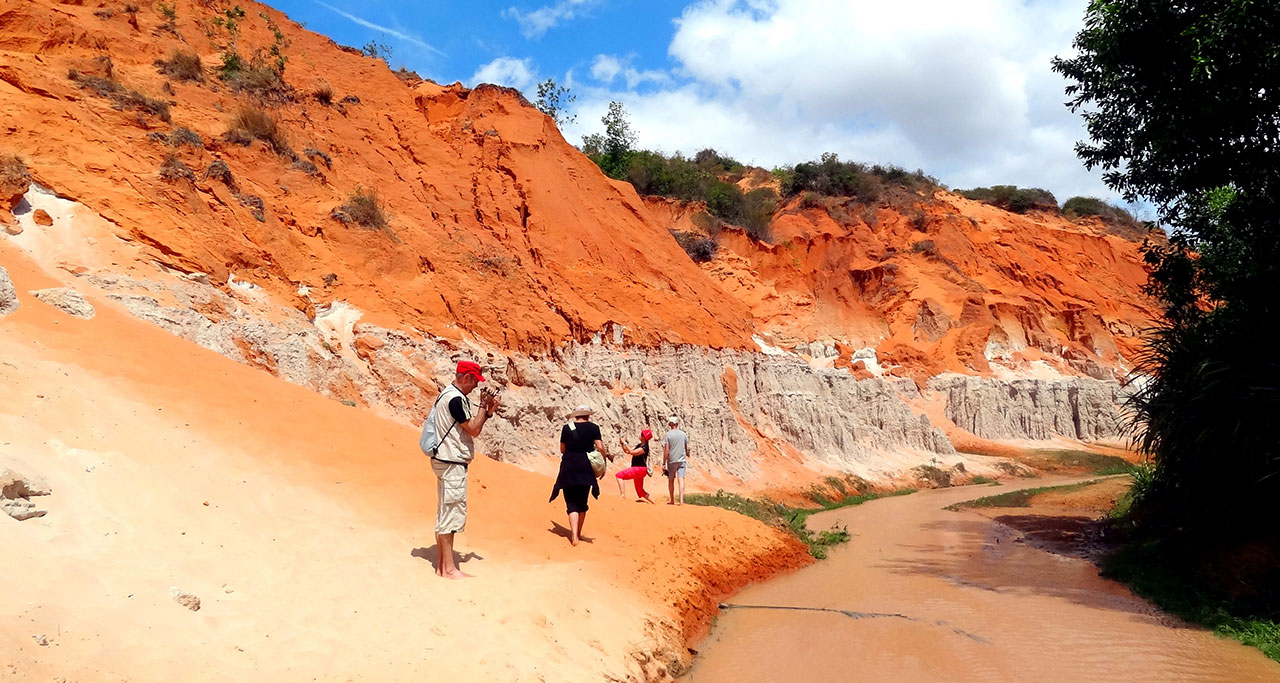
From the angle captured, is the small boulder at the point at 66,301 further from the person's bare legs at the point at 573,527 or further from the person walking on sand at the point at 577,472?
the person's bare legs at the point at 573,527

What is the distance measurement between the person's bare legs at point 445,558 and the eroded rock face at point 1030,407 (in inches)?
1215

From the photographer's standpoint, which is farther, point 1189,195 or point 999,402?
point 999,402

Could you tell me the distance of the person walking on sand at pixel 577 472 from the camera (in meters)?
8.19

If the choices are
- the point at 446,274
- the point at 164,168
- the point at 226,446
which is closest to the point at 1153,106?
the point at 226,446

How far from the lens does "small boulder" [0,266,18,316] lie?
7.73 m

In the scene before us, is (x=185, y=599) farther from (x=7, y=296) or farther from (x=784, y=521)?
(x=784, y=521)

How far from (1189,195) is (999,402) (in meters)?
23.9

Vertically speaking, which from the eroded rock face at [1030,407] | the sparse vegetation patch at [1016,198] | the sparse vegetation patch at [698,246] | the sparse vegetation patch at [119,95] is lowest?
the eroded rock face at [1030,407]

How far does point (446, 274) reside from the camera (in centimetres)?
1822

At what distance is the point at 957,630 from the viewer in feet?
25.0

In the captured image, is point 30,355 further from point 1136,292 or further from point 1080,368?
point 1136,292

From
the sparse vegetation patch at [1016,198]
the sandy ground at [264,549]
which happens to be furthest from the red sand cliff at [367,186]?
the sparse vegetation patch at [1016,198]

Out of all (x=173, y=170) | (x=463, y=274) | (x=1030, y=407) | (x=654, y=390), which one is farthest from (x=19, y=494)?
(x=1030, y=407)

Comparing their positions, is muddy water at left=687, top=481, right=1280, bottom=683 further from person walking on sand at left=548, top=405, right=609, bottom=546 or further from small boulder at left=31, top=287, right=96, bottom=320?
small boulder at left=31, top=287, right=96, bottom=320
